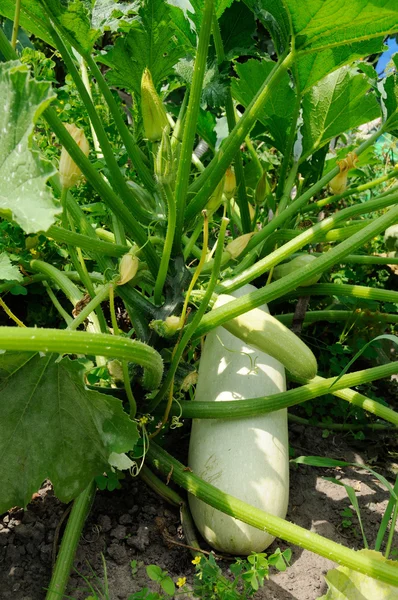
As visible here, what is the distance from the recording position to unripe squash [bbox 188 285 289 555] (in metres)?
1.37

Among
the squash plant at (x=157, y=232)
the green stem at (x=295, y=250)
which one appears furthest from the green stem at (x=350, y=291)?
the green stem at (x=295, y=250)

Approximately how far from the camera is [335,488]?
1611 millimetres

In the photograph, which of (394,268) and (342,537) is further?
(394,268)

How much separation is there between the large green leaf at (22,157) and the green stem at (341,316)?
1108 millimetres

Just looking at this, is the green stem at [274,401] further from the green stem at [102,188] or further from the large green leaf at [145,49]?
the large green leaf at [145,49]

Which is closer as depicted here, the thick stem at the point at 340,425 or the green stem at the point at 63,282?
the green stem at the point at 63,282

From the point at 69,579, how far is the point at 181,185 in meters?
0.84

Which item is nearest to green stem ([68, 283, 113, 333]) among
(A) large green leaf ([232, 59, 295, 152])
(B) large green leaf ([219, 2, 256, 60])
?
(B) large green leaf ([219, 2, 256, 60])

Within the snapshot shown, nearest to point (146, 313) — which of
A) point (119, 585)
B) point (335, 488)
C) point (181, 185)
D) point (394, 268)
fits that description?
point (181, 185)

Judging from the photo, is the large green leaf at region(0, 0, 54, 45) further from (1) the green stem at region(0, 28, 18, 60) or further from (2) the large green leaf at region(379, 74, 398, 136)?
(2) the large green leaf at region(379, 74, 398, 136)

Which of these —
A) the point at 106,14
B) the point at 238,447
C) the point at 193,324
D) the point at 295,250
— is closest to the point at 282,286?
the point at 295,250

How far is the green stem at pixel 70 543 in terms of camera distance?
3.87 feet

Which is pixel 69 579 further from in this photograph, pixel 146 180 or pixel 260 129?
pixel 260 129

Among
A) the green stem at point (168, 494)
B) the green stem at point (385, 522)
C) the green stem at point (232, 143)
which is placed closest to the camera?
the green stem at point (385, 522)
